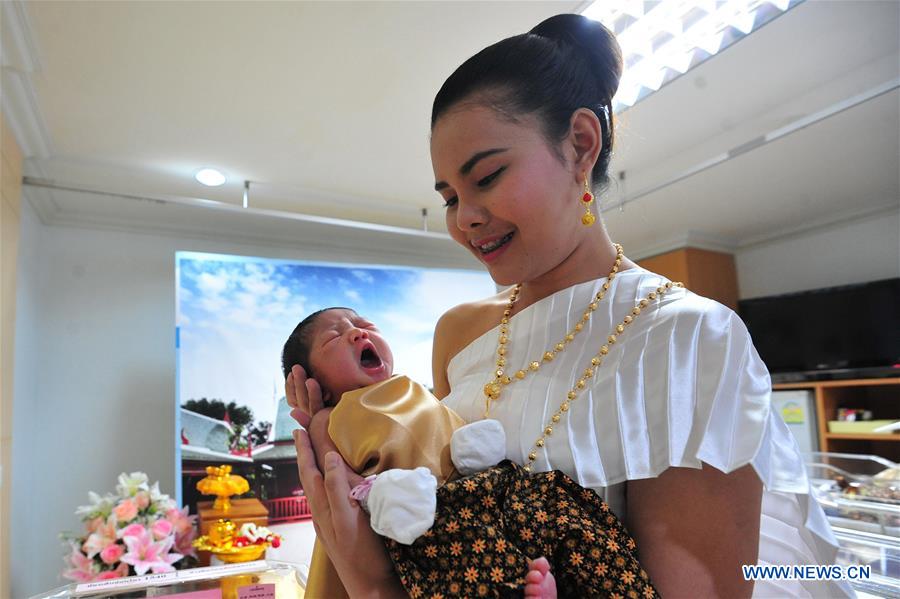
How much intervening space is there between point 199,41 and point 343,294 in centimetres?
213

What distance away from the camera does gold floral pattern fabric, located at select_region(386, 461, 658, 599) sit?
707 millimetres

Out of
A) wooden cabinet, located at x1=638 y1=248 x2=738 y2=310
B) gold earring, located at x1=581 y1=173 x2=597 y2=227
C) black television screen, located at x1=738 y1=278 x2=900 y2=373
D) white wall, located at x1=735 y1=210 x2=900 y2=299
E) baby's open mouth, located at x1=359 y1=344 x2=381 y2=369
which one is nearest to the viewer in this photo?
gold earring, located at x1=581 y1=173 x2=597 y2=227

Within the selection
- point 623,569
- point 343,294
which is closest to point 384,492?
point 623,569

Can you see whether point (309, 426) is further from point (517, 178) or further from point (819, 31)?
point (819, 31)

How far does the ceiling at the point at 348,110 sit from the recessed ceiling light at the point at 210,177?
7 cm

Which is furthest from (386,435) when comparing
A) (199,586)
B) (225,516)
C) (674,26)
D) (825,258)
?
(825,258)

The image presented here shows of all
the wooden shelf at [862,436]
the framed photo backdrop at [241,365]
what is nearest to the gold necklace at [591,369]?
the framed photo backdrop at [241,365]

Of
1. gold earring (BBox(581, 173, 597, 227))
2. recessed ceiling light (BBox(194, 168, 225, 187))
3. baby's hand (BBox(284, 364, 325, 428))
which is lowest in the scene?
baby's hand (BBox(284, 364, 325, 428))

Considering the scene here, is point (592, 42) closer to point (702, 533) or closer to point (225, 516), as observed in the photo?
point (702, 533)

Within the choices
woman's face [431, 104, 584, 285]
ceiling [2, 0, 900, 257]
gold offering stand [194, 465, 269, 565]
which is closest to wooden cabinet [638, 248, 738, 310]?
ceiling [2, 0, 900, 257]

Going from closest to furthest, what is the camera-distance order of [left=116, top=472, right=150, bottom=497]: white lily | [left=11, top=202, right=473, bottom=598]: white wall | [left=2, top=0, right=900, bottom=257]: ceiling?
1. [left=2, top=0, right=900, bottom=257]: ceiling
2. [left=116, top=472, right=150, bottom=497]: white lily
3. [left=11, top=202, right=473, bottom=598]: white wall

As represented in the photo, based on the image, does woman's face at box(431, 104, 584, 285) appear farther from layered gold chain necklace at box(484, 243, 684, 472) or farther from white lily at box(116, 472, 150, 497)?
white lily at box(116, 472, 150, 497)

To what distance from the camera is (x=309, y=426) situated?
109 centimetres

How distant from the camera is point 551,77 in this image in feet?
3.11
